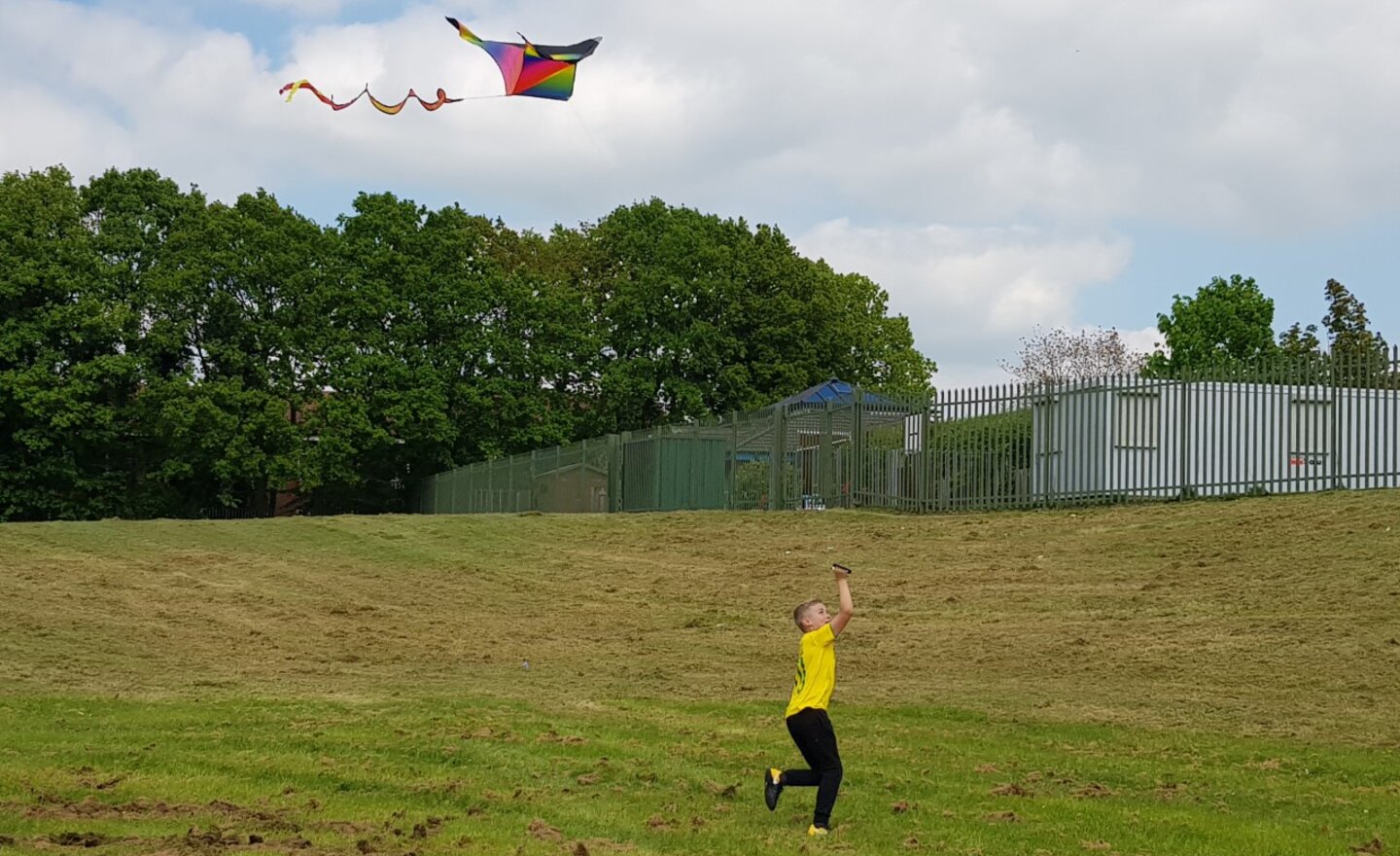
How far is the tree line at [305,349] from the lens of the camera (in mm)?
52750

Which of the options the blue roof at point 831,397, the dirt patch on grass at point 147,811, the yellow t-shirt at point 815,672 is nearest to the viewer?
the dirt patch on grass at point 147,811

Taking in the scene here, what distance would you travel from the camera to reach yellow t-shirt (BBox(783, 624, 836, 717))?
8.93 m

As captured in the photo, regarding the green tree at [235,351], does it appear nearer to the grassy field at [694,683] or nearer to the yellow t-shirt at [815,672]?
the grassy field at [694,683]

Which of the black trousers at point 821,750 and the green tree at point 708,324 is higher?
the green tree at point 708,324

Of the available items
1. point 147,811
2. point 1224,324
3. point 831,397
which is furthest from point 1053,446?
point 1224,324

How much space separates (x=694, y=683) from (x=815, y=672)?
687 centimetres

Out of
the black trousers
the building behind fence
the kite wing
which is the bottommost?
the black trousers

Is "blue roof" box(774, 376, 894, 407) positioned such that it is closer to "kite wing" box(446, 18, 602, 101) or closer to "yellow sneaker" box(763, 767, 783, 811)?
"kite wing" box(446, 18, 602, 101)

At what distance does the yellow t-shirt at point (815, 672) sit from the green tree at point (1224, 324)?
44.6m

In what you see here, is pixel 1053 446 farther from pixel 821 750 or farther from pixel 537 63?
pixel 821 750

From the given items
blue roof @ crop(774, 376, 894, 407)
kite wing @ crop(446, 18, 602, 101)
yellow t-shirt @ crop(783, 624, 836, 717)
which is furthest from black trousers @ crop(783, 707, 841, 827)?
blue roof @ crop(774, 376, 894, 407)

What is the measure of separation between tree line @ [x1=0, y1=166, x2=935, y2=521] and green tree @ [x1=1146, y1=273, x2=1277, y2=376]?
15.0 m

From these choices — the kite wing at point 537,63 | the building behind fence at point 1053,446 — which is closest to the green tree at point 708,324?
the building behind fence at point 1053,446

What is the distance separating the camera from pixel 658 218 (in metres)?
64.4
